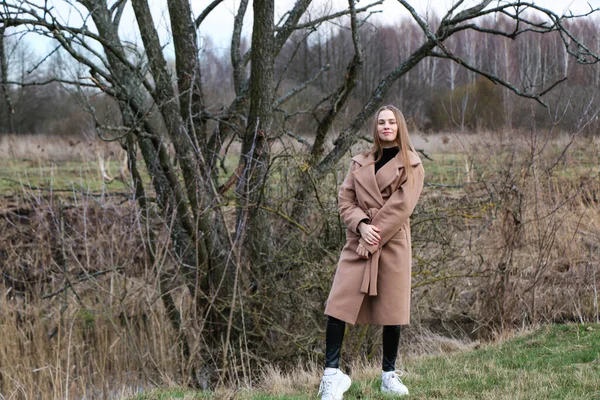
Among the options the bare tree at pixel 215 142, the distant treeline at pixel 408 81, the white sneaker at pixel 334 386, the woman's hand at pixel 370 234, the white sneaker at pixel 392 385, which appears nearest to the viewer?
the woman's hand at pixel 370 234

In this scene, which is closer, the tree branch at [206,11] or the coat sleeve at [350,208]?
the coat sleeve at [350,208]

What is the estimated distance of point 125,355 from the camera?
23.8 feet

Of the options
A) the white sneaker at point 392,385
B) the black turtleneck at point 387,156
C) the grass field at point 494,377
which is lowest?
the grass field at point 494,377

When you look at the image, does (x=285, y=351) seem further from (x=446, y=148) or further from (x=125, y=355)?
(x=446, y=148)

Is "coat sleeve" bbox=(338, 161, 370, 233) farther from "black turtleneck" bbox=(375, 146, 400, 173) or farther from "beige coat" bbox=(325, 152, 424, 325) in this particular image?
"black turtleneck" bbox=(375, 146, 400, 173)

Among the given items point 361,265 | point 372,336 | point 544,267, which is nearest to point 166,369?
point 372,336

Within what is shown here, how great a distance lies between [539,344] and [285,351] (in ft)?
8.02

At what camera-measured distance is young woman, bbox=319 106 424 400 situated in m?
3.92

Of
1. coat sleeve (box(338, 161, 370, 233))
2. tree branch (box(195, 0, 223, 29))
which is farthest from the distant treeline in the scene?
coat sleeve (box(338, 161, 370, 233))

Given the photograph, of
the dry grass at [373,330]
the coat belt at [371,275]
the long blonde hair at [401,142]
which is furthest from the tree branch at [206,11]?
the coat belt at [371,275]

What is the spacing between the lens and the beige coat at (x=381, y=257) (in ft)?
12.9

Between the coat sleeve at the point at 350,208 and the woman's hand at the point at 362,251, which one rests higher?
the coat sleeve at the point at 350,208

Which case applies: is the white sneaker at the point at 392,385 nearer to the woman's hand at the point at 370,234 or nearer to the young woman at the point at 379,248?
the young woman at the point at 379,248

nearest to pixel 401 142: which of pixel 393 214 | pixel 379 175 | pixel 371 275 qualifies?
pixel 379 175
